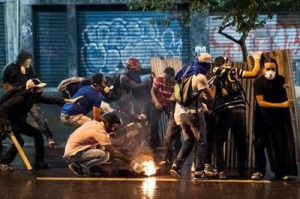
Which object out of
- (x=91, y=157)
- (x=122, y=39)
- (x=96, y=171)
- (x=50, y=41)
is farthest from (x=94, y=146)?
(x=50, y=41)

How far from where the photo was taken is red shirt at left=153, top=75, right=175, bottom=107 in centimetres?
928

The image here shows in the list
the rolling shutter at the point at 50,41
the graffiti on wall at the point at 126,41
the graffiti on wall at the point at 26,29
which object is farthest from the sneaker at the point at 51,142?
the graffiti on wall at the point at 26,29

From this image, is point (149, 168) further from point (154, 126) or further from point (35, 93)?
point (35, 93)

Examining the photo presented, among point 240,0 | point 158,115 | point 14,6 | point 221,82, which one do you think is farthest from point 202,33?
point 221,82

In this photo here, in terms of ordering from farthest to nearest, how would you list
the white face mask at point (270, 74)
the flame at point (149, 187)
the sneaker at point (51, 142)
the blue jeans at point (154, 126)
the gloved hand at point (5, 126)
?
the sneaker at point (51, 142)
the blue jeans at point (154, 126)
the gloved hand at point (5, 126)
the white face mask at point (270, 74)
the flame at point (149, 187)

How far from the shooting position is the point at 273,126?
7.61 metres

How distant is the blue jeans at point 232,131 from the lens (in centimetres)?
773

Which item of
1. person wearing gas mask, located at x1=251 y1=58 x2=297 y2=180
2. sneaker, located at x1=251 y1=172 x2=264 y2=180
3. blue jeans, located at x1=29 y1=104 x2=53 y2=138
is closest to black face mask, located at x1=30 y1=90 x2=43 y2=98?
blue jeans, located at x1=29 y1=104 x2=53 y2=138

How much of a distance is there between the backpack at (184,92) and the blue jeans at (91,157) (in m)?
1.27

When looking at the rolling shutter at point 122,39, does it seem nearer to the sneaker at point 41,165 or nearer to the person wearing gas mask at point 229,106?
the sneaker at point 41,165

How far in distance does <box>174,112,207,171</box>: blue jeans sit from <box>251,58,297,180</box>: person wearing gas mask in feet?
2.28

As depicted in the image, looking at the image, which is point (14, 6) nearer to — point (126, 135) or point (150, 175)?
point (126, 135)

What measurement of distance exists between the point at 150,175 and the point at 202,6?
4.83 m

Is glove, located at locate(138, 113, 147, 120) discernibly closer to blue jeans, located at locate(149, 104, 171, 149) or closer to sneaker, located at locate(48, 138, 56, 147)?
blue jeans, located at locate(149, 104, 171, 149)
